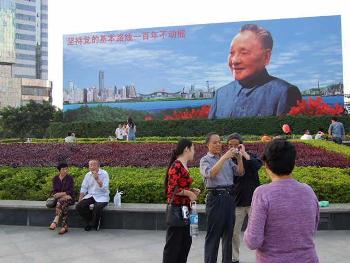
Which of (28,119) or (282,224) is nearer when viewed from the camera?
(282,224)

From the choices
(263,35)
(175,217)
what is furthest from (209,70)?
(175,217)

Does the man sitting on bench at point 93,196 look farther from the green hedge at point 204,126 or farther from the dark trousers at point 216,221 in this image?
the green hedge at point 204,126

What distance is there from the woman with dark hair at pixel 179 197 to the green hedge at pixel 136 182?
2.66 meters

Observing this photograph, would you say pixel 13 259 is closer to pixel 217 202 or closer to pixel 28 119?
pixel 217 202

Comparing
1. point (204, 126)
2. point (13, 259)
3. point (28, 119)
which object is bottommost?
point (13, 259)

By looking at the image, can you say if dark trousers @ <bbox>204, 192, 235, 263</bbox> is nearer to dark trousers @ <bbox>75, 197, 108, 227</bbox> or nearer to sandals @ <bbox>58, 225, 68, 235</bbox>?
dark trousers @ <bbox>75, 197, 108, 227</bbox>

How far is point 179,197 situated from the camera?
13.9ft

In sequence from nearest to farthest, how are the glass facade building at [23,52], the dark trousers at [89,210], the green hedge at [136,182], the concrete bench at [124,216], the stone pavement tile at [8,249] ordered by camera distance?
1. the stone pavement tile at [8,249]
2. the concrete bench at [124,216]
3. the dark trousers at [89,210]
4. the green hedge at [136,182]
5. the glass facade building at [23,52]

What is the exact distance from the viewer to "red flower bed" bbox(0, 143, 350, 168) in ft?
30.6

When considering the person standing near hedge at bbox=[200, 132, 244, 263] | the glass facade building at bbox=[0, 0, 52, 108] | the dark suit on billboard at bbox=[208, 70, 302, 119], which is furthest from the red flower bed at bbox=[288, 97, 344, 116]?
the glass facade building at bbox=[0, 0, 52, 108]

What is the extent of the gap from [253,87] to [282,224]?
2530cm

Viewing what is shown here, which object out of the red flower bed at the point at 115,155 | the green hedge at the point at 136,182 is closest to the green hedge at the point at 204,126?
the red flower bed at the point at 115,155

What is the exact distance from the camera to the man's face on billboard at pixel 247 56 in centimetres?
2714

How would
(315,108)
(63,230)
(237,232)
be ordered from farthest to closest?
(315,108) → (63,230) → (237,232)
